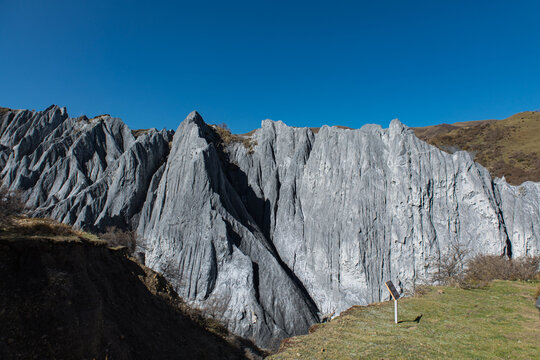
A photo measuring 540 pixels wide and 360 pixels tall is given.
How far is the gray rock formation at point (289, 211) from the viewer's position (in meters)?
33.4

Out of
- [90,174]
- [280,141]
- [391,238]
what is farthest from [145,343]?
[90,174]

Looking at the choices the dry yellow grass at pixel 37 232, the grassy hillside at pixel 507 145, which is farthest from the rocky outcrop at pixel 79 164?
the grassy hillside at pixel 507 145

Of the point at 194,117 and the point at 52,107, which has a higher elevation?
the point at 52,107

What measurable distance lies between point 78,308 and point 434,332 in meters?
10.8

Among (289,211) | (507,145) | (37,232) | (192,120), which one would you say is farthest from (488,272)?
(507,145)

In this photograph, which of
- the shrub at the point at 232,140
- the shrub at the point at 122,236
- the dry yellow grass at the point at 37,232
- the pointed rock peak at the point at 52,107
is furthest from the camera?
the pointed rock peak at the point at 52,107

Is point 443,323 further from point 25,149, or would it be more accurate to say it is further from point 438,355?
point 25,149

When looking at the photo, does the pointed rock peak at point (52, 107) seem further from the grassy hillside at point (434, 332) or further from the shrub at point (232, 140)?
the grassy hillside at point (434, 332)

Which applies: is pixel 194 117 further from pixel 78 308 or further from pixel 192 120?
pixel 78 308

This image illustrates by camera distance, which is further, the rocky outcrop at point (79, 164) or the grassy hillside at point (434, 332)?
the rocky outcrop at point (79, 164)

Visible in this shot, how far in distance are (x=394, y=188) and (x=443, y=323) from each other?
29347 millimetres

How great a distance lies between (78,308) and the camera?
327 inches

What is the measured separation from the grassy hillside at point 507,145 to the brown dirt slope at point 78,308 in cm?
5292

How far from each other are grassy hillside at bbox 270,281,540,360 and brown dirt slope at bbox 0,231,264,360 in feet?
15.8
